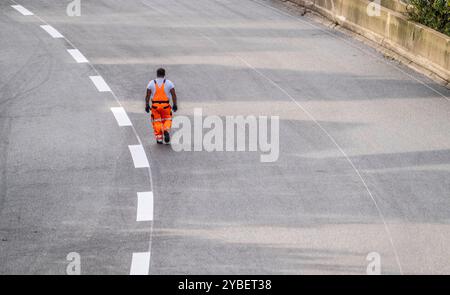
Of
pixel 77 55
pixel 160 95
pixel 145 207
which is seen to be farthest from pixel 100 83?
pixel 145 207

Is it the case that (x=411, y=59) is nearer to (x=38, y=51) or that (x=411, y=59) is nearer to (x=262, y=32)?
(x=262, y=32)

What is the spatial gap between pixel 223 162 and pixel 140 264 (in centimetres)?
447

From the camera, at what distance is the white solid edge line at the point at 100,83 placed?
21125 millimetres

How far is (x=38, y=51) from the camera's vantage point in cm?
2425

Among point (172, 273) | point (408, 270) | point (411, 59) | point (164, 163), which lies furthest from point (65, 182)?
point (411, 59)

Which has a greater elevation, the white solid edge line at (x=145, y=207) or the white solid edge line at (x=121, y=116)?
the white solid edge line at (x=121, y=116)

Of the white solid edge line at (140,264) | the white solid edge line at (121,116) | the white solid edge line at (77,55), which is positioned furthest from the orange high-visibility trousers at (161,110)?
the white solid edge line at (77,55)

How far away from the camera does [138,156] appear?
17.0 m

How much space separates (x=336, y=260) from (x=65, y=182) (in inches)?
219

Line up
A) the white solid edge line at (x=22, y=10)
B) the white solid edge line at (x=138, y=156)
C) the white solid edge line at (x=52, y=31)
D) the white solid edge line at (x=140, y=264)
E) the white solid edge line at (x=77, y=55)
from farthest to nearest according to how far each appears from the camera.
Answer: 1. the white solid edge line at (x=22, y=10)
2. the white solid edge line at (x=52, y=31)
3. the white solid edge line at (x=77, y=55)
4. the white solid edge line at (x=138, y=156)
5. the white solid edge line at (x=140, y=264)

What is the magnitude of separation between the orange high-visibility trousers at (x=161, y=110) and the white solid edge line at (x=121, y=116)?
141 cm

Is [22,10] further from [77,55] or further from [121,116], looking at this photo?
[121,116]

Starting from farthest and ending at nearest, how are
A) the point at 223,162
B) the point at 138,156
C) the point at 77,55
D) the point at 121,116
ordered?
the point at 77,55 < the point at 121,116 < the point at 138,156 < the point at 223,162

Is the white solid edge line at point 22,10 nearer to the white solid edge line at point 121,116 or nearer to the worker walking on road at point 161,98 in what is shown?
the white solid edge line at point 121,116
